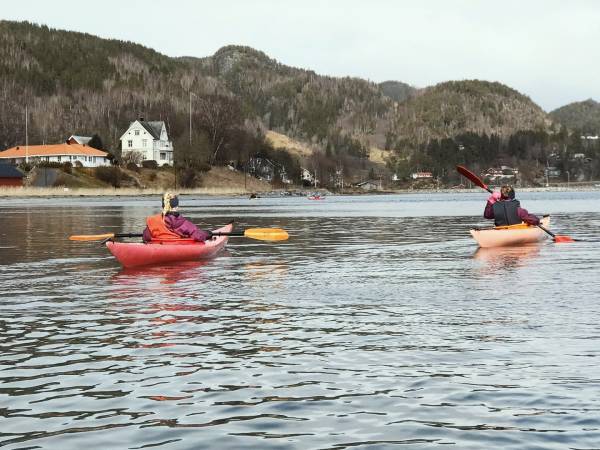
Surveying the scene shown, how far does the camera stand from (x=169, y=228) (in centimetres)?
2392

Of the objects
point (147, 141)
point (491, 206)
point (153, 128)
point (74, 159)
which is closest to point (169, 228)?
point (491, 206)

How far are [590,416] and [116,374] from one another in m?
5.67

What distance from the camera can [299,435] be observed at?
793 centimetres

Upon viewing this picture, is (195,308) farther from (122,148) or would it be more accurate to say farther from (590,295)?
(122,148)

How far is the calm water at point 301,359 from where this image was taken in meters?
8.09

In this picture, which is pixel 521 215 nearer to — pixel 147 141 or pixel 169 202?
pixel 169 202

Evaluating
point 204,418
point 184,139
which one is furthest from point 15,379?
point 184,139

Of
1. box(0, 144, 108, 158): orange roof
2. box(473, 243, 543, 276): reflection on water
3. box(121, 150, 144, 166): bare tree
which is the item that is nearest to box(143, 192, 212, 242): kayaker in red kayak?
box(473, 243, 543, 276): reflection on water

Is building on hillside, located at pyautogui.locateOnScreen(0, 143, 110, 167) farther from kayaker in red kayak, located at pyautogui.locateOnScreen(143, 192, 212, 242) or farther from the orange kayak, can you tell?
kayaker in red kayak, located at pyautogui.locateOnScreen(143, 192, 212, 242)

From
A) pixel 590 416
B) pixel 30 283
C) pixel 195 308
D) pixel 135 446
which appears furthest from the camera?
pixel 30 283

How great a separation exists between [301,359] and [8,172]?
136 meters

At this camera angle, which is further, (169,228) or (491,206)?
(491,206)

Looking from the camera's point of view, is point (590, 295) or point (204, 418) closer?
point (204, 418)

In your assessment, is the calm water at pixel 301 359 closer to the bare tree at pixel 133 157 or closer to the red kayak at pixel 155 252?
the red kayak at pixel 155 252
